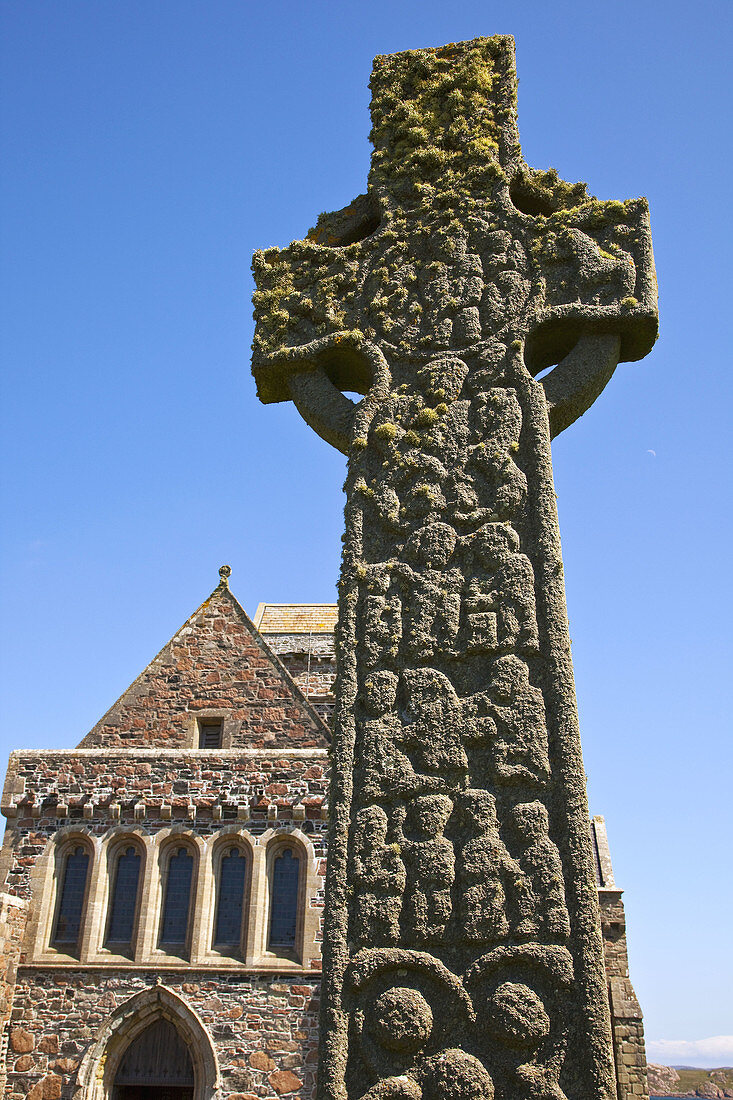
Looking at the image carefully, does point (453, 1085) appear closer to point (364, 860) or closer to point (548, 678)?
point (364, 860)

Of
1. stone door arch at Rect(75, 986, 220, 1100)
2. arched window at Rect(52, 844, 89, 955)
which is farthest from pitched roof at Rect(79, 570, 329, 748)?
stone door arch at Rect(75, 986, 220, 1100)

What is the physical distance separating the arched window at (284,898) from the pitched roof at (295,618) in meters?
7.62

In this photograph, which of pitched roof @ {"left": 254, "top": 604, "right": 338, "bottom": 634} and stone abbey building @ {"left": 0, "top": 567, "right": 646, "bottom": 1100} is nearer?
stone abbey building @ {"left": 0, "top": 567, "right": 646, "bottom": 1100}

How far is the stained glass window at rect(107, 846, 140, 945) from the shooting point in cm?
1536

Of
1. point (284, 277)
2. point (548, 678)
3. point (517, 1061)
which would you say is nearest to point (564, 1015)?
point (517, 1061)

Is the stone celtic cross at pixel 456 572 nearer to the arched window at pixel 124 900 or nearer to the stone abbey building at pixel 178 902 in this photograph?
the stone abbey building at pixel 178 902

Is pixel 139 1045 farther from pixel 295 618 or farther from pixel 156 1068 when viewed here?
pixel 295 618

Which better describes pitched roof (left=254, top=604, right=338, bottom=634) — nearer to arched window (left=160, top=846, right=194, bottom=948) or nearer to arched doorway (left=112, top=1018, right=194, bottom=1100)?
arched window (left=160, top=846, right=194, bottom=948)

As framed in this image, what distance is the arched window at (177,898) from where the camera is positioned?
15219 millimetres

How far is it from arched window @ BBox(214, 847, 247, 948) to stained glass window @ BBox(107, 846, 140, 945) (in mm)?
1469

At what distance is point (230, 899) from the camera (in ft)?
50.5

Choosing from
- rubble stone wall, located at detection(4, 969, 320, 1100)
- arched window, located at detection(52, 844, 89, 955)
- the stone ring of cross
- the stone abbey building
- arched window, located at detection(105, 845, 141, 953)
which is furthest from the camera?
arched window, located at detection(52, 844, 89, 955)

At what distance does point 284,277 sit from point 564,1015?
10.1ft

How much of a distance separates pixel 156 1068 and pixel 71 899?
3.11 metres
